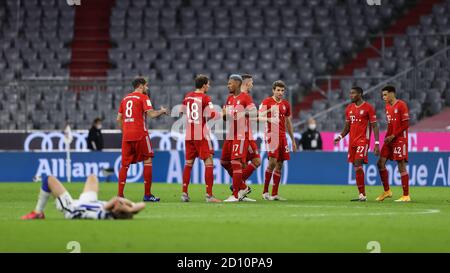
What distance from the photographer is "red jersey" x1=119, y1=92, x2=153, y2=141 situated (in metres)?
21.7

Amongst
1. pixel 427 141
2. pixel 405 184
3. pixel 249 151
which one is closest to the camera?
pixel 249 151

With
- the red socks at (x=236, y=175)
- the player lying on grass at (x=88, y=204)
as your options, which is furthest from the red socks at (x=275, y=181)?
the player lying on grass at (x=88, y=204)

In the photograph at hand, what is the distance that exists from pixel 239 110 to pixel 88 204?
668 centimetres

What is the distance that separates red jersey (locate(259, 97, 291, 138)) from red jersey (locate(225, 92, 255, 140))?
3.23ft

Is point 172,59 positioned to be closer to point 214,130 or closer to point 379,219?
point 214,130

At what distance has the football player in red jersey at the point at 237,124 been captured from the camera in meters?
21.1

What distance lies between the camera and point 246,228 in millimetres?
14656

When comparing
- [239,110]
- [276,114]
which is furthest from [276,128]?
[239,110]

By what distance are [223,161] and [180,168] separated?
1071 cm

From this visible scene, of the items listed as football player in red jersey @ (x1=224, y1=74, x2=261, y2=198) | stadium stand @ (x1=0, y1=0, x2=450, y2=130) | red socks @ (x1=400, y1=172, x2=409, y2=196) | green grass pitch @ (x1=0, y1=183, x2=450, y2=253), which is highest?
stadium stand @ (x1=0, y1=0, x2=450, y2=130)

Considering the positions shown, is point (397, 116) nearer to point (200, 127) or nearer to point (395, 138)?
point (395, 138)

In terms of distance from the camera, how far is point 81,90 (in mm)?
38000

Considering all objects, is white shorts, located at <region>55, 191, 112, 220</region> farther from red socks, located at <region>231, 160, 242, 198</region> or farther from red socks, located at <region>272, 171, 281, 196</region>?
red socks, located at <region>272, 171, 281, 196</region>

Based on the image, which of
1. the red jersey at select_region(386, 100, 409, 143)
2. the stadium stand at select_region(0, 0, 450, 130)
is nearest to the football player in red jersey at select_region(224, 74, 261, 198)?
the red jersey at select_region(386, 100, 409, 143)
